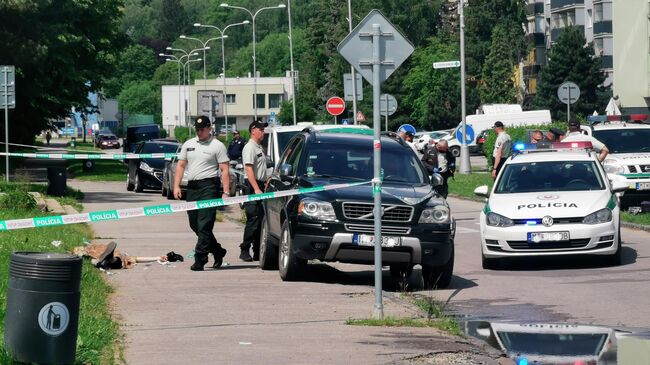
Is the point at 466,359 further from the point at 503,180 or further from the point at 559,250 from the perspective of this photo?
the point at 503,180

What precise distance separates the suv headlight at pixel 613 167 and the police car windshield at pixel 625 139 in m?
0.87

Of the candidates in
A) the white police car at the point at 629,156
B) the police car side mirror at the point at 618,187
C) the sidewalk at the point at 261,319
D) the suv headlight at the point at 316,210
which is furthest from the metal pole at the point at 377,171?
the white police car at the point at 629,156

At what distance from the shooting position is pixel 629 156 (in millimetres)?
27391

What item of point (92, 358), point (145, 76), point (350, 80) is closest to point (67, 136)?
point (145, 76)

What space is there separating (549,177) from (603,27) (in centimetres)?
8125

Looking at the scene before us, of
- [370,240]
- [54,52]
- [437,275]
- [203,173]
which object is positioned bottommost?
[437,275]

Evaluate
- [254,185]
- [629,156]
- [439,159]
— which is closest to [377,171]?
[254,185]

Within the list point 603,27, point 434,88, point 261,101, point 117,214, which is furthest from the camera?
point 261,101

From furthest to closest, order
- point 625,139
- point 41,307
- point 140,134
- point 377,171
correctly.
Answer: point 140,134, point 625,139, point 377,171, point 41,307

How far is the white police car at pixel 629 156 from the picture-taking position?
26.9 m

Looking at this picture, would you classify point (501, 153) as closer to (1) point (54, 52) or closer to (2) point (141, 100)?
(1) point (54, 52)

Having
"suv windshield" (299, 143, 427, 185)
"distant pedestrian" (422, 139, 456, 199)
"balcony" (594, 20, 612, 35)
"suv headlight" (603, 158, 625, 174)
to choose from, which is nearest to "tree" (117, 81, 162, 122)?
"balcony" (594, 20, 612, 35)

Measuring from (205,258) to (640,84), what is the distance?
70971 mm

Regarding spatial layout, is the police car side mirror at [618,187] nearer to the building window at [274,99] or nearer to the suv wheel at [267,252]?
the suv wheel at [267,252]
